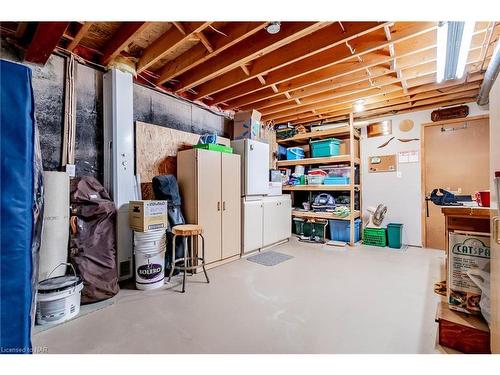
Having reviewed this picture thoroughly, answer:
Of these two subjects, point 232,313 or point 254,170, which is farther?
point 254,170

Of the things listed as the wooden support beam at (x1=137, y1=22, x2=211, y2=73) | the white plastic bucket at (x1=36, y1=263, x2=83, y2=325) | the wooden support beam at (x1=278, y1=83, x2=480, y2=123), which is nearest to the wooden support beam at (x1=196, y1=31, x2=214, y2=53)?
the wooden support beam at (x1=137, y1=22, x2=211, y2=73)

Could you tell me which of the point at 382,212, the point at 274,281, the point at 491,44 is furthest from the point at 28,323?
the point at 382,212

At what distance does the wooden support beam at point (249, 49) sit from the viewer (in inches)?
89.0

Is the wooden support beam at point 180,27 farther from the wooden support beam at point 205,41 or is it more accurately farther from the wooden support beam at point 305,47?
the wooden support beam at point 305,47

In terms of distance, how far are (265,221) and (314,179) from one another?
1529 millimetres

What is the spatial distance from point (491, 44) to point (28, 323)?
4275 mm

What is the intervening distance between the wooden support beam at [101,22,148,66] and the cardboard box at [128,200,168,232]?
5.36ft

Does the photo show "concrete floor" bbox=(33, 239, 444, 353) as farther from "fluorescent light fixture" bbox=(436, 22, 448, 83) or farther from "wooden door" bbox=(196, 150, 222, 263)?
"fluorescent light fixture" bbox=(436, 22, 448, 83)

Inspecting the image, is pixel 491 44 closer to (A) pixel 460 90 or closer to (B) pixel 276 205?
(A) pixel 460 90

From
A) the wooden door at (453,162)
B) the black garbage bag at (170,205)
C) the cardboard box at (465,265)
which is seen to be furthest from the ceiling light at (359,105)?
the black garbage bag at (170,205)

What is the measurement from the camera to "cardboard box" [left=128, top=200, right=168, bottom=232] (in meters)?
2.59

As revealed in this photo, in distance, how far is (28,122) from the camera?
2.54 feet

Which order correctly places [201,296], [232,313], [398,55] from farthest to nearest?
[398,55] < [201,296] < [232,313]

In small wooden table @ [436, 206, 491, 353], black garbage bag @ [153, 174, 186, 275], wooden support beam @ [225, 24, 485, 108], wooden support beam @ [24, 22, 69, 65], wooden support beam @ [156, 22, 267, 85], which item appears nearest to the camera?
small wooden table @ [436, 206, 491, 353]
